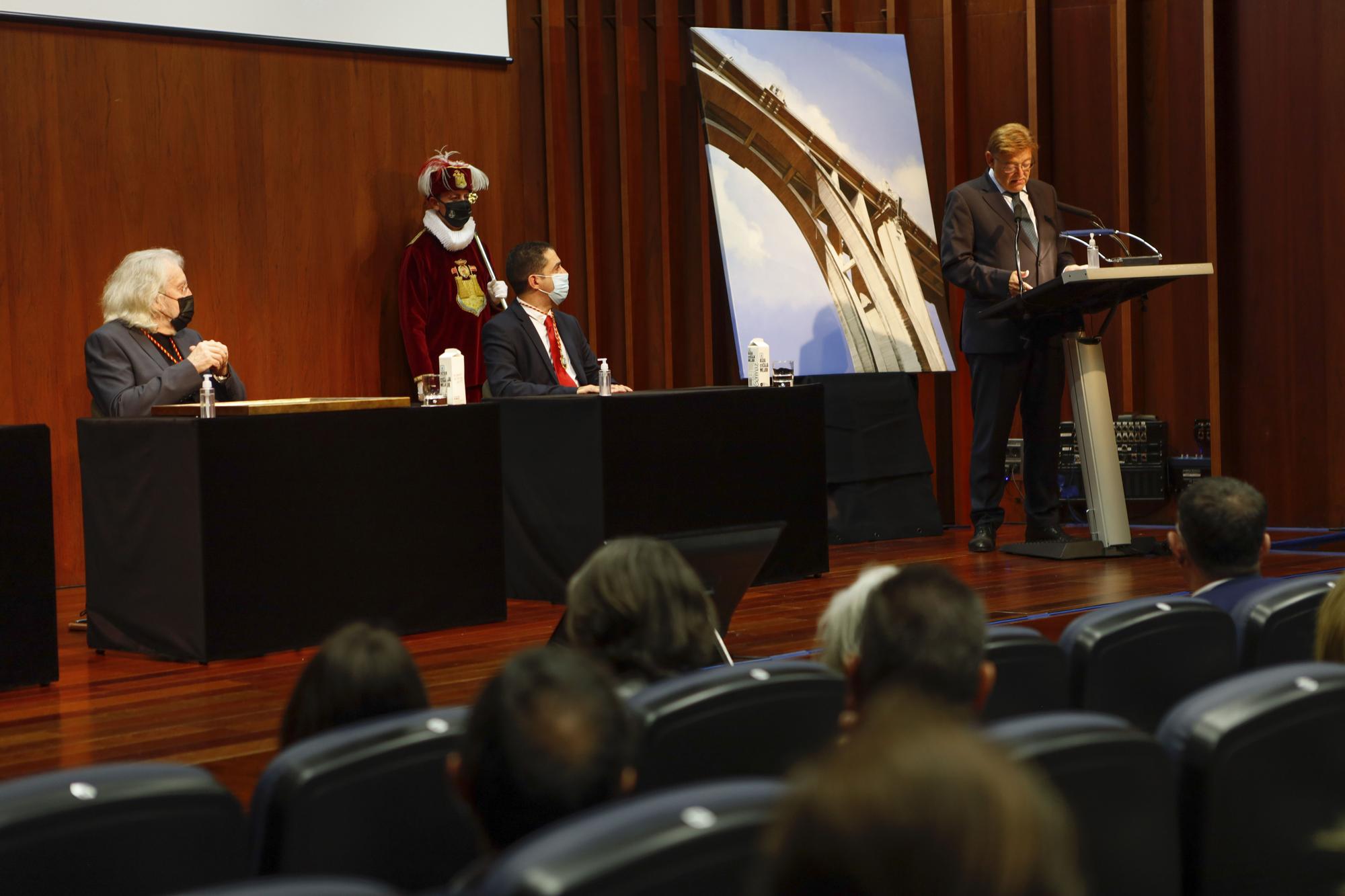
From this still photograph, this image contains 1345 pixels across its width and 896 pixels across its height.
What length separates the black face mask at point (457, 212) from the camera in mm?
6488

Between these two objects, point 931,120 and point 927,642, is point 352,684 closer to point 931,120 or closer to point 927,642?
point 927,642

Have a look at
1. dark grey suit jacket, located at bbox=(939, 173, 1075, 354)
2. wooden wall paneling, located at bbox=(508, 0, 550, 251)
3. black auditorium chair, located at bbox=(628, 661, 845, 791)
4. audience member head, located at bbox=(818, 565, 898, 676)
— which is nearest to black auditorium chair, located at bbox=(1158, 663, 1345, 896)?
black auditorium chair, located at bbox=(628, 661, 845, 791)

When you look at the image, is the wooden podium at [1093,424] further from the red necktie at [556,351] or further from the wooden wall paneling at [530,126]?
the wooden wall paneling at [530,126]

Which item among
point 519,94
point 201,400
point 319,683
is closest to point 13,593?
point 201,400

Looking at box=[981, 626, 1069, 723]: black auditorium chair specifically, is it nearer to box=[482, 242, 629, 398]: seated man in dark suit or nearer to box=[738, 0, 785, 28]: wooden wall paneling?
box=[482, 242, 629, 398]: seated man in dark suit

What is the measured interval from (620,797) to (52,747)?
220cm

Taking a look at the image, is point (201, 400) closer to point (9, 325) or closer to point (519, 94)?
point (9, 325)

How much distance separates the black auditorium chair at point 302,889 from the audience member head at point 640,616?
3.16 feet

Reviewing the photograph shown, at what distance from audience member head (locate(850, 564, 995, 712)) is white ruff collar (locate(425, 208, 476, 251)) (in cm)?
509

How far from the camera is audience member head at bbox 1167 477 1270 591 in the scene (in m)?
2.46

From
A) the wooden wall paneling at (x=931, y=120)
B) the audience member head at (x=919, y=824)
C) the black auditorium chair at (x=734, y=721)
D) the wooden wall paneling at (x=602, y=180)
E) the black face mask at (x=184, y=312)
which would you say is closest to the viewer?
the audience member head at (x=919, y=824)

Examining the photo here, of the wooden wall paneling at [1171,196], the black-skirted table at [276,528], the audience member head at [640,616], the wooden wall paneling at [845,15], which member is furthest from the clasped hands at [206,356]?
the wooden wall paneling at [1171,196]

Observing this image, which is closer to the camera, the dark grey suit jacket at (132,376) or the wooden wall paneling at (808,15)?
the dark grey suit jacket at (132,376)

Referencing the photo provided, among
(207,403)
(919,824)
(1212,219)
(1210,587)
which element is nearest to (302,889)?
(919,824)
